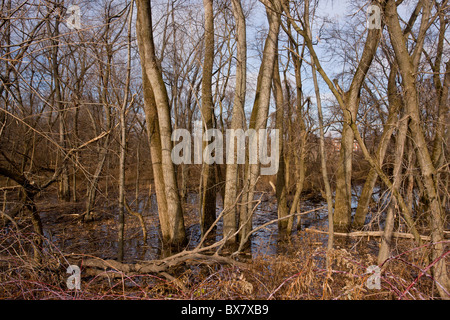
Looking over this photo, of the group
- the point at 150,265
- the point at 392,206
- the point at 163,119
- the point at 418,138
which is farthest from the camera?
the point at 163,119

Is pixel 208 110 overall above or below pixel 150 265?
above

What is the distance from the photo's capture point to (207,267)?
6.09m

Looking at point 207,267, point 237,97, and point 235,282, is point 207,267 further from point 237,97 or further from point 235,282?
point 237,97

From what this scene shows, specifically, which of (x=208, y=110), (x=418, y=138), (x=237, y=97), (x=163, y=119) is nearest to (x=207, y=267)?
(x=163, y=119)

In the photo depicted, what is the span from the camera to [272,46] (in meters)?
7.72

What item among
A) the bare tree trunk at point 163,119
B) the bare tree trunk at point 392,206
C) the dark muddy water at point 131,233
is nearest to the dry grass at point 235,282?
the bare tree trunk at point 392,206

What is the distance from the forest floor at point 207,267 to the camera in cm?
371

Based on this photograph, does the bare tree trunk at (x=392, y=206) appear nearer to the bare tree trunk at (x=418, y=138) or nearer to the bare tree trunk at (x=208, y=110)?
the bare tree trunk at (x=418, y=138)

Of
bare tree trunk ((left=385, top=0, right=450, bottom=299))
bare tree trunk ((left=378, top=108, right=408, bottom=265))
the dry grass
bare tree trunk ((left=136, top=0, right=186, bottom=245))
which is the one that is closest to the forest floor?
the dry grass

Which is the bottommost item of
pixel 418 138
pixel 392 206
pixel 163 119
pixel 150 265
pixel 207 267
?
pixel 207 267

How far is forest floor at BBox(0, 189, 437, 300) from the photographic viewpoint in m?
3.71

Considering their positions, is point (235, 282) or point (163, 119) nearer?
point (235, 282)
